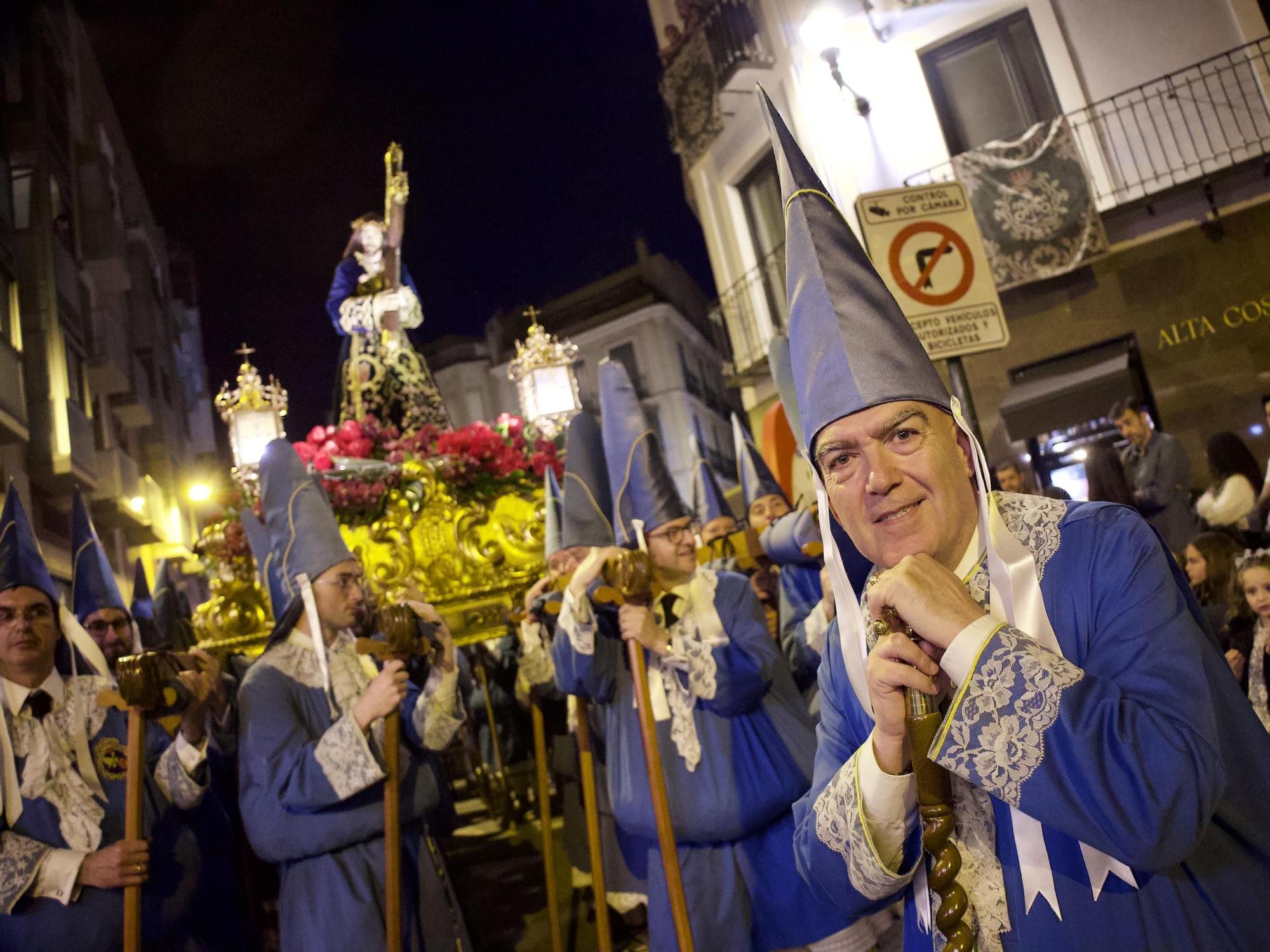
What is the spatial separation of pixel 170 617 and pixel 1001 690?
5671 millimetres

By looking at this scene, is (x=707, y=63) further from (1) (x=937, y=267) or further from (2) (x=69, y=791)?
(2) (x=69, y=791)

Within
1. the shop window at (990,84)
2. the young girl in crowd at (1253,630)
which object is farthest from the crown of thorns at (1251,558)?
the shop window at (990,84)

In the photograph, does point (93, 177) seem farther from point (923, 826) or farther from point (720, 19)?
point (923, 826)

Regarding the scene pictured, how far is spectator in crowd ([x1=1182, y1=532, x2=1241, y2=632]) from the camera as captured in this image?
4.07 m

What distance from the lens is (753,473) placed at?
5316 millimetres

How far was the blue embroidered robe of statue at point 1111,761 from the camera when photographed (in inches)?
47.4

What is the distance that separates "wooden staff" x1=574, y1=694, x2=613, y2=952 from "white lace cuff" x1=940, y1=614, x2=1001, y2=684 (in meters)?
2.48

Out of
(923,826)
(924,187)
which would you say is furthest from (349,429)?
(923,826)

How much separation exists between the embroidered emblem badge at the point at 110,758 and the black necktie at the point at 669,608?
2.07 m

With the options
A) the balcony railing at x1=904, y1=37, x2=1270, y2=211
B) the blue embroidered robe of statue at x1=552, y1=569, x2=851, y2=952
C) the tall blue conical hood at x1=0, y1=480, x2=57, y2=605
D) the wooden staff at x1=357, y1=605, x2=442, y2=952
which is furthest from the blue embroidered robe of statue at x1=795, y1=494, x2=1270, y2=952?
the balcony railing at x1=904, y1=37, x2=1270, y2=211

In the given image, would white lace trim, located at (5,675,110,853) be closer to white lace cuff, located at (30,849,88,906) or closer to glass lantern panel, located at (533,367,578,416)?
white lace cuff, located at (30,849,88,906)

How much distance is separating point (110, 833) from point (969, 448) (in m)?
3.22

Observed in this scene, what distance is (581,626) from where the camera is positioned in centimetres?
344

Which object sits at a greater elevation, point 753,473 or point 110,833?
point 753,473
